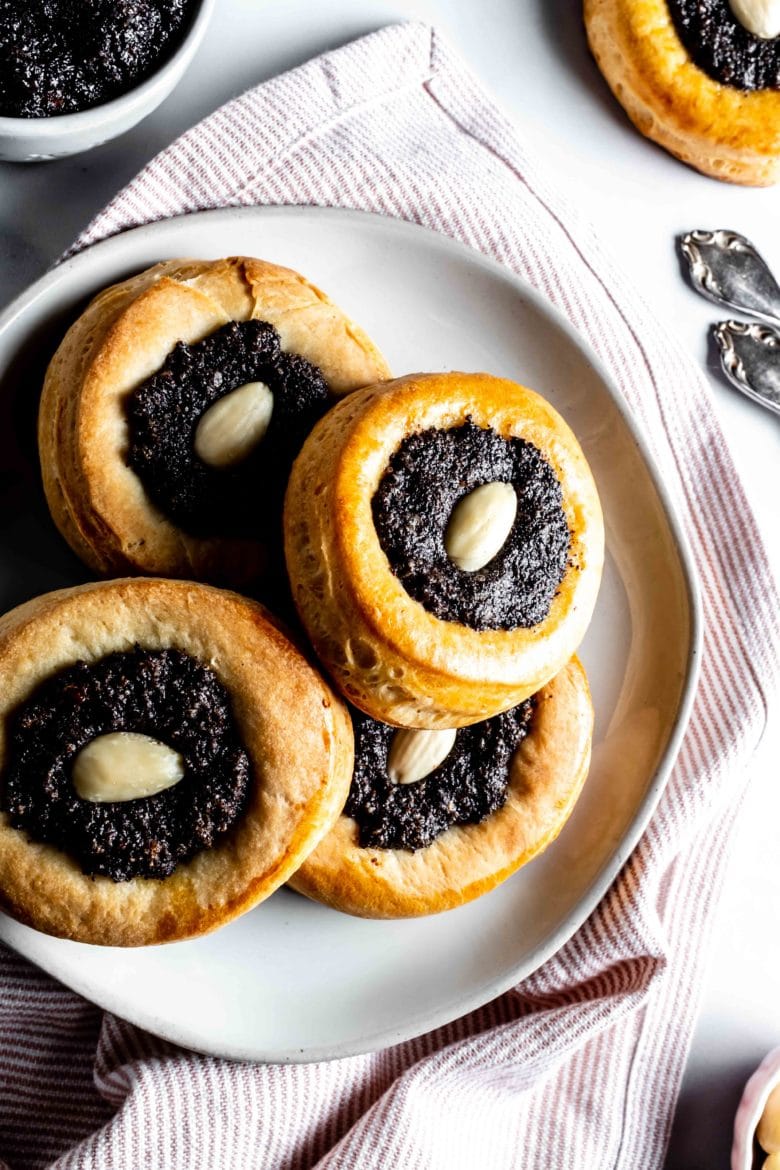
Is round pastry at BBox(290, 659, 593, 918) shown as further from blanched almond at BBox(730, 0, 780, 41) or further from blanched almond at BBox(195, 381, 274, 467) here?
blanched almond at BBox(730, 0, 780, 41)

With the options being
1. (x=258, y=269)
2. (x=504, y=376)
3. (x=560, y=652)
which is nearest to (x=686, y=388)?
(x=504, y=376)

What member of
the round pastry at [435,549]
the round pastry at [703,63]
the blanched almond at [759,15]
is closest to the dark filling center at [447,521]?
the round pastry at [435,549]

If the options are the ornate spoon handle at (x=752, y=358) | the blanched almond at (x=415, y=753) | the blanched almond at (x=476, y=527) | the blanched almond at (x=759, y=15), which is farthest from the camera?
the ornate spoon handle at (x=752, y=358)

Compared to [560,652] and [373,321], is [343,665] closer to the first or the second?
[560,652]

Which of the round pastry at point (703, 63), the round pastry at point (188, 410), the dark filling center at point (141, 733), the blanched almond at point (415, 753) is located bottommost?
the dark filling center at point (141, 733)

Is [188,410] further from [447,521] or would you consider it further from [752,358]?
[752,358]

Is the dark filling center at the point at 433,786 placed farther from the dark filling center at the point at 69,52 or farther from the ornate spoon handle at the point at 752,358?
the dark filling center at the point at 69,52

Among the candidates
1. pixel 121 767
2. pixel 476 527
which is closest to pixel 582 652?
pixel 476 527
